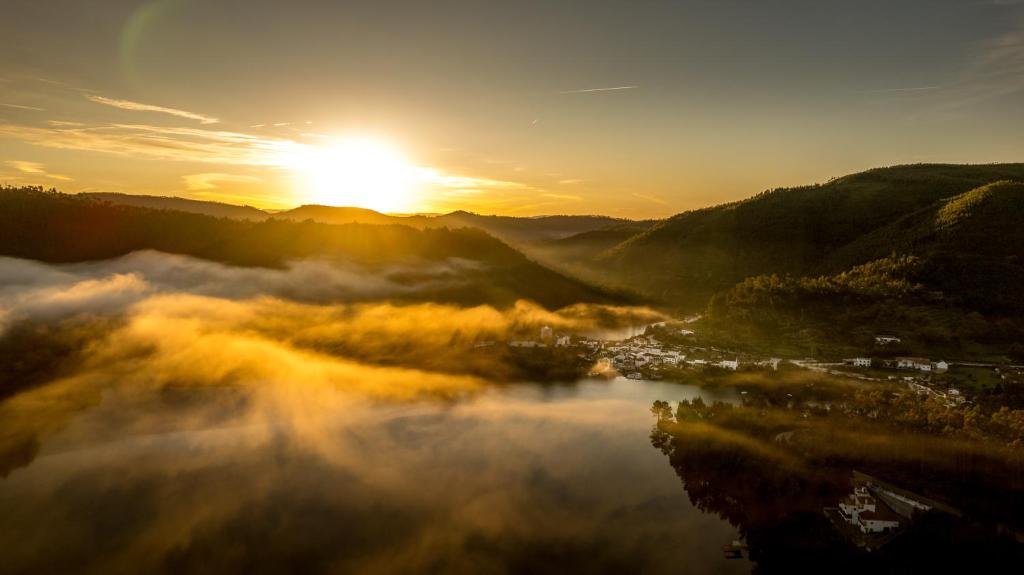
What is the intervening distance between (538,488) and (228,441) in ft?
63.3

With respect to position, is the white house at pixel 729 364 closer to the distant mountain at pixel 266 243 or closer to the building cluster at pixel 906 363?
the building cluster at pixel 906 363

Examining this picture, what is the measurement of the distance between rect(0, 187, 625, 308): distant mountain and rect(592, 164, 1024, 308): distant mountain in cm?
2581

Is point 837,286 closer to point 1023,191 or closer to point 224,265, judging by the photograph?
point 1023,191

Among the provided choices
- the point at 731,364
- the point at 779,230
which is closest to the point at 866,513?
the point at 731,364

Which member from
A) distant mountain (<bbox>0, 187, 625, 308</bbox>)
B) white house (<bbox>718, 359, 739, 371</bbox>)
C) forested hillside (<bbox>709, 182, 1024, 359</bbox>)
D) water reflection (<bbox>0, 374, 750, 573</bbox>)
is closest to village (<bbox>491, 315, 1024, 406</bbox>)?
white house (<bbox>718, 359, 739, 371</bbox>)

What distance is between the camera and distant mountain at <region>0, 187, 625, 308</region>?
2288 inches

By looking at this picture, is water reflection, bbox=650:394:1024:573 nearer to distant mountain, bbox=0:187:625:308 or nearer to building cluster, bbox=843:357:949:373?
building cluster, bbox=843:357:949:373

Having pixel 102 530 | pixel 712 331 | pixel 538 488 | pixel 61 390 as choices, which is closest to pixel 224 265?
pixel 61 390

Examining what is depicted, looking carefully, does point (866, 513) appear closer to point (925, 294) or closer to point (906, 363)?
A: point (906, 363)

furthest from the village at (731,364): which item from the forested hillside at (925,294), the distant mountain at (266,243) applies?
the distant mountain at (266,243)

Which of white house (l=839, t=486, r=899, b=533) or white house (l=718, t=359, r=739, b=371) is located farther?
white house (l=718, t=359, r=739, b=371)

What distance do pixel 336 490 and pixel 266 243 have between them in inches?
1947

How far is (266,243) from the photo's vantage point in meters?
72.4

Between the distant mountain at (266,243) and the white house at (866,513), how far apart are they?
5325 centimetres
